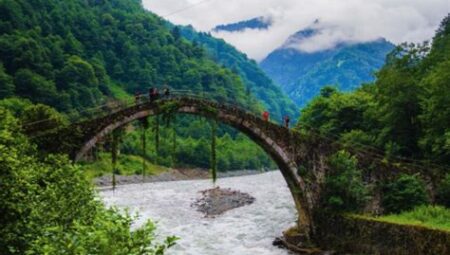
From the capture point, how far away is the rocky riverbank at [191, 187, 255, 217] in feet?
175

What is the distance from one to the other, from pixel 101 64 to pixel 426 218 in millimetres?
130546

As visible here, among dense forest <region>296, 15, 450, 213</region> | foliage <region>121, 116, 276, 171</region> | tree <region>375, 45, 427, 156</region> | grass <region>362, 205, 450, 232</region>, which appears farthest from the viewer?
foliage <region>121, 116, 276, 171</region>

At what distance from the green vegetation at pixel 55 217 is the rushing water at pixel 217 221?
1141cm

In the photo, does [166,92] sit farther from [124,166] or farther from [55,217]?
[124,166]

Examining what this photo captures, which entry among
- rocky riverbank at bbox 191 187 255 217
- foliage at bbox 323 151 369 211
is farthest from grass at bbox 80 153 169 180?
foliage at bbox 323 151 369 211

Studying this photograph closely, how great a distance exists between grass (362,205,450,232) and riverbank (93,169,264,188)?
177ft

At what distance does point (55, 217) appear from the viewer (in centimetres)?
1563

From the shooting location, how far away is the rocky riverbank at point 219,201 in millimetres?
53312

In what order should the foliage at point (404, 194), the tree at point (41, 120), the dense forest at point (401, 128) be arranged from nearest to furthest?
the tree at point (41, 120), the foliage at point (404, 194), the dense forest at point (401, 128)

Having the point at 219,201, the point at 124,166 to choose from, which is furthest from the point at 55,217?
the point at 124,166

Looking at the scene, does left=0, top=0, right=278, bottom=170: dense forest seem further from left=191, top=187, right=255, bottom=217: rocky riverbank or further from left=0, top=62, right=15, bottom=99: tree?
left=191, top=187, right=255, bottom=217: rocky riverbank

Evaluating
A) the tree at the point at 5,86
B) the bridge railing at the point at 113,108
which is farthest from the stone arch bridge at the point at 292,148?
the tree at the point at 5,86

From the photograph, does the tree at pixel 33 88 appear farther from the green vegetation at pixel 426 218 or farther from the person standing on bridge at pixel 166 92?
the green vegetation at pixel 426 218

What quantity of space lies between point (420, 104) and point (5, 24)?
103647 mm
